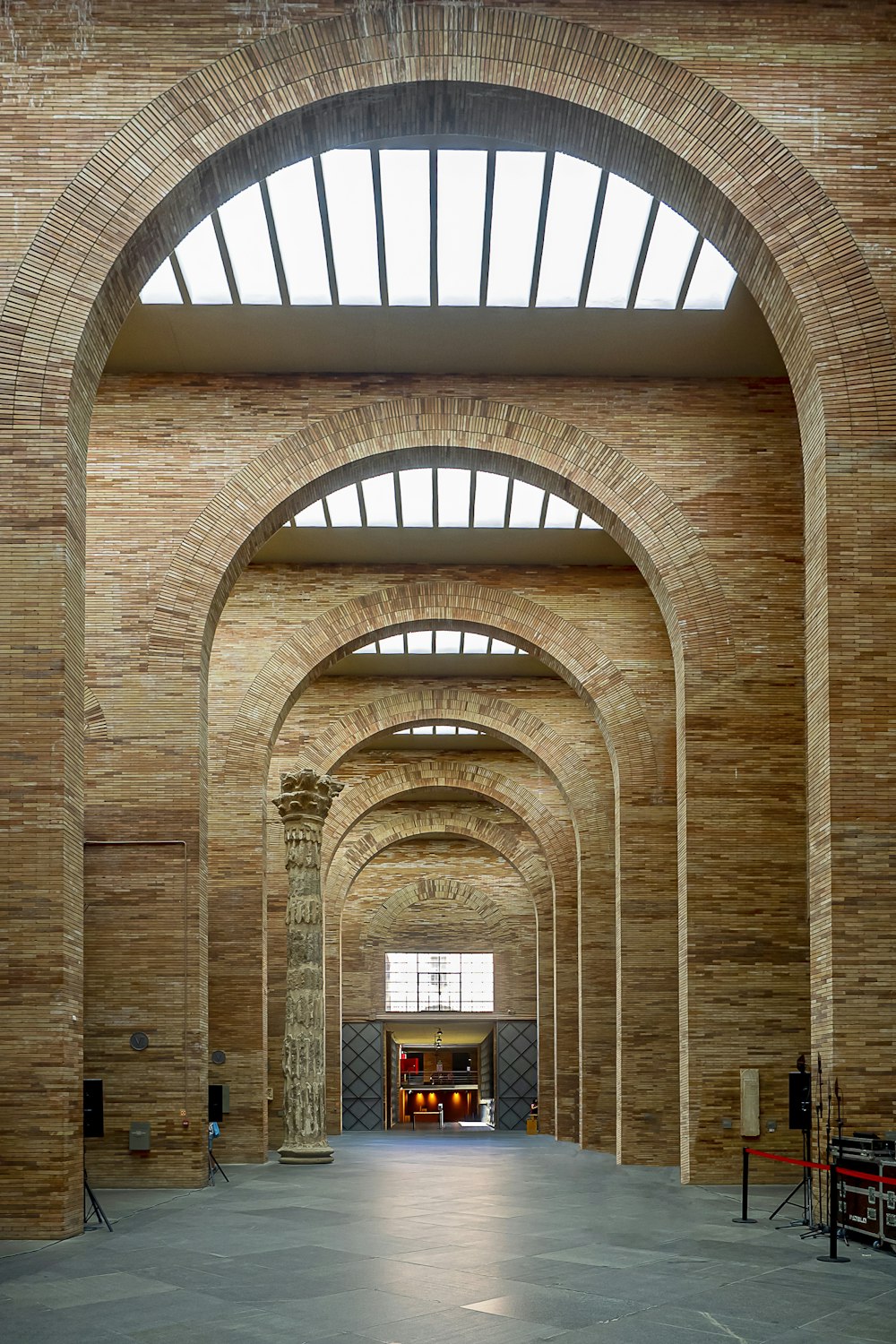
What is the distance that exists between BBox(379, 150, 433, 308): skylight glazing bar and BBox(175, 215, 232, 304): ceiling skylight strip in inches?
82.3

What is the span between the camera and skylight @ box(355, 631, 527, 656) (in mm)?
31391

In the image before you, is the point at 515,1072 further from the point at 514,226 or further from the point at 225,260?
the point at 514,226

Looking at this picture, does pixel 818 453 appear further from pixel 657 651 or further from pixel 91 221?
pixel 657 651

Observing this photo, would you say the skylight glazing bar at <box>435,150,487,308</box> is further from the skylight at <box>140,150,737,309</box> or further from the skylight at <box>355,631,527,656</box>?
the skylight at <box>355,631,527,656</box>

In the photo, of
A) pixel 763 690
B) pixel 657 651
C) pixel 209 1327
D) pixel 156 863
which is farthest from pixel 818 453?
pixel 657 651

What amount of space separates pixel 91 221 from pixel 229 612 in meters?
13.5

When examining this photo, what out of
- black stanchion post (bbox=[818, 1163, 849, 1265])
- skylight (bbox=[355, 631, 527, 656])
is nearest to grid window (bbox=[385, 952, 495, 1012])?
skylight (bbox=[355, 631, 527, 656])

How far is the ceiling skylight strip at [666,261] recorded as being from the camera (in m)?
17.7

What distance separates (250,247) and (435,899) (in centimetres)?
3208

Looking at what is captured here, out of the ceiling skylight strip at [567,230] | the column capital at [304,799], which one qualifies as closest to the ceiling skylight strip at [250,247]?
the ceiling skylight strip at [567,230]

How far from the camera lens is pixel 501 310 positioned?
19516mm

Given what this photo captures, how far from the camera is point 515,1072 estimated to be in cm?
4725

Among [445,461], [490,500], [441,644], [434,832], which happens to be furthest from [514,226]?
[434,832]

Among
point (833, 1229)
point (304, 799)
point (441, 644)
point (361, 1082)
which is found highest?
point (441, 644)
